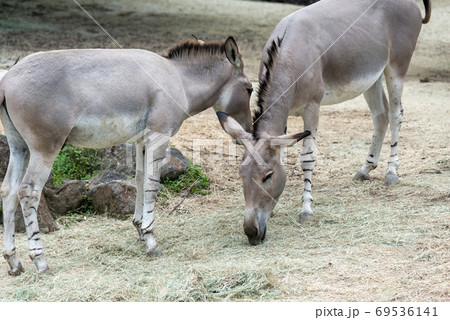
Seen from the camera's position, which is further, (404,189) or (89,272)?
(404,189)

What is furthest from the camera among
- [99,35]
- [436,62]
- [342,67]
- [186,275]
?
[99,35]

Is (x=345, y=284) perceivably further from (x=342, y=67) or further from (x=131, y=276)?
(x=342, y=67)

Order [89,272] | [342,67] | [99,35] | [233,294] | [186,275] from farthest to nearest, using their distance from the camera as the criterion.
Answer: [99,35] → [342,67] → [89,272] → [186,275] → [233,294]

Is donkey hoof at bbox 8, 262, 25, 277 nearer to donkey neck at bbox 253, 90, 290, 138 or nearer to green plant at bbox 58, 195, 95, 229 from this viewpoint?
green plant at bbox 58, 195, 95, 229

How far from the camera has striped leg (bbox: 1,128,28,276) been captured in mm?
5305

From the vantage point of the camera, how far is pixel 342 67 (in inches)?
281

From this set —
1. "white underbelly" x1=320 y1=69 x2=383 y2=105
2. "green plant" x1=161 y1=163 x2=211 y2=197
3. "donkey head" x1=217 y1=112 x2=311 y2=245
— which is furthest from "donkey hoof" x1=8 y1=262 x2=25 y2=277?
"white underbelly" x1=320 y1=69 x2=383 y2=105

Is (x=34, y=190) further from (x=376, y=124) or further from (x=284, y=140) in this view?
(x=376, y=124)

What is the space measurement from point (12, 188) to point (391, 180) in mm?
4573

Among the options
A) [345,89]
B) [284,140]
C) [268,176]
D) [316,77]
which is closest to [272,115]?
[284,140]

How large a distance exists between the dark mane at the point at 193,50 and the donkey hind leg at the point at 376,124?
272 centimetres

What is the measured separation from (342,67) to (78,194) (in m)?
3.40

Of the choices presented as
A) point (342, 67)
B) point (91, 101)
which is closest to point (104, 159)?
point (91, 101)

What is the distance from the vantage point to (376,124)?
8.17m
